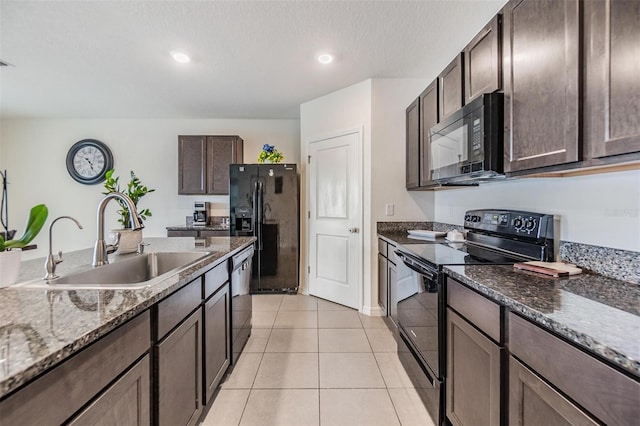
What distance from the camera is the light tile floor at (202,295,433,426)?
1.57m

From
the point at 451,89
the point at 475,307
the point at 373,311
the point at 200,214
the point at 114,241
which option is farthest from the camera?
the point at 200,214

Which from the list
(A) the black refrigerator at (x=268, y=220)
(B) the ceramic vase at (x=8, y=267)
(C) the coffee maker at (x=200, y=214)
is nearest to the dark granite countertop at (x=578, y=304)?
(B) the ceramic vase at (x=8, y=267)

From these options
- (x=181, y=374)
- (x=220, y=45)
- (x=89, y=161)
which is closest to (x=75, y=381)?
(x=181, y=374)

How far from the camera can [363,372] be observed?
1.98m

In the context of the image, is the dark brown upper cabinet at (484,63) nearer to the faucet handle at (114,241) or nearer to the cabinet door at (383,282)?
the cabinet door at (383,282)

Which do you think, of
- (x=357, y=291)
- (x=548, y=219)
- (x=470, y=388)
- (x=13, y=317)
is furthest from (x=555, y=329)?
(x=357, y=291)

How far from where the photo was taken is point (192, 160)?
4211 mm

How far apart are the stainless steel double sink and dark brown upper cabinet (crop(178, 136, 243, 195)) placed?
2.49 meters

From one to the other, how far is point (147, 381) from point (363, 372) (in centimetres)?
147

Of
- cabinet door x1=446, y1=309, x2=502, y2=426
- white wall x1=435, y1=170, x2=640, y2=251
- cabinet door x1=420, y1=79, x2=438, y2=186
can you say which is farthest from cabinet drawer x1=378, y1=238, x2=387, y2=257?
cabinet door x1=446, y1=309, x2=502, y2=426

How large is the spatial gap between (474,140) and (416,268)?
32.6 inches

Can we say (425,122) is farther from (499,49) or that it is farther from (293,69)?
(293,69)

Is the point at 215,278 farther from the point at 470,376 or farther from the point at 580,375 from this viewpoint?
the point at 580,375

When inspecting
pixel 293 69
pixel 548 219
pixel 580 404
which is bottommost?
pixel 580 404
